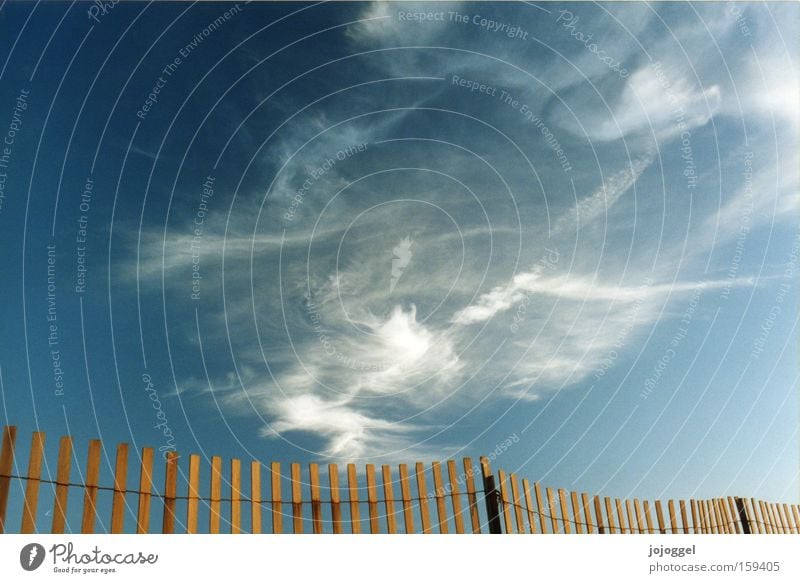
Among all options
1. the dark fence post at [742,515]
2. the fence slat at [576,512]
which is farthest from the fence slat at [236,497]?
the dark fence post at [742,515]

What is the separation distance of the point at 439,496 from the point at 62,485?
19.7 feet

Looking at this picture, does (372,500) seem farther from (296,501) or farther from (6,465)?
(6,465)

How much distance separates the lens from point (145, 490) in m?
8.68

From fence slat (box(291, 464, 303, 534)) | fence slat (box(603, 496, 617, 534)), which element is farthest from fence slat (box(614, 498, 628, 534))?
fence slat (box(291, 464, 303, 534))

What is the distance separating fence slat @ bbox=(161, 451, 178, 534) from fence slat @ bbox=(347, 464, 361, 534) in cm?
279

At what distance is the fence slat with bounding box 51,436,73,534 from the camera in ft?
25.8

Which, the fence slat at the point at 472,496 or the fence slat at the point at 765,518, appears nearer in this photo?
the fence slat at the point at 472,496

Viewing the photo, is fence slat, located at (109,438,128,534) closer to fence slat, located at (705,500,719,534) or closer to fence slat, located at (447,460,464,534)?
fence slat, located at (447,460,464,534)

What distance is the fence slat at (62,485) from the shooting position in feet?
25.8

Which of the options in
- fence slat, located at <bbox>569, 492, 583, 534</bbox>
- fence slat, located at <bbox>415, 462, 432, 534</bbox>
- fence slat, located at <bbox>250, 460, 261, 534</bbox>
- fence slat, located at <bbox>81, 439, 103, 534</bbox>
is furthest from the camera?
fence slat, located at <bbox>569, 492, 583, 534</bbox>

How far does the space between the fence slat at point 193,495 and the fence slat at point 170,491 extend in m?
0.20

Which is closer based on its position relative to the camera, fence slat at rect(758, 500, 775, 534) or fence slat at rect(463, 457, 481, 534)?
fence slat at rect(463, 457, 481, 534)

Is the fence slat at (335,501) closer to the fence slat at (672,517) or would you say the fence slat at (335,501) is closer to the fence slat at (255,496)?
the fence slat at (255,496)

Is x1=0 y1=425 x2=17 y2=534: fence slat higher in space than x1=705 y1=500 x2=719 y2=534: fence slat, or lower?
higher
